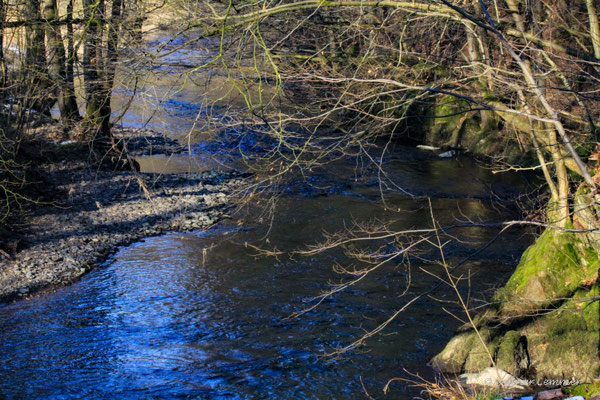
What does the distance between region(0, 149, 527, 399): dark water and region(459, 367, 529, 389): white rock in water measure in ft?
1.79

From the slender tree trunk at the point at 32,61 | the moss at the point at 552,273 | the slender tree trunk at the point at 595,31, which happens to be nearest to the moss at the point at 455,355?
the moss at the point at 552,273

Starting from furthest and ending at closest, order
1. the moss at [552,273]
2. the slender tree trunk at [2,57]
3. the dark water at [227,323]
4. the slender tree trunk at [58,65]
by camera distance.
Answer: the slender tree trunk at [58,65]
the slender tree trunk at [2,57]
the moss at [552,273]
the dark water at [227,323]

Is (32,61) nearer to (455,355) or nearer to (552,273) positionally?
(455,355)

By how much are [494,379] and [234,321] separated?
3413mm

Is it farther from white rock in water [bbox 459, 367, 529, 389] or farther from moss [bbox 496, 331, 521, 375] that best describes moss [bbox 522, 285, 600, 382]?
white rock in water [bbox 459, 367, 529, 389]

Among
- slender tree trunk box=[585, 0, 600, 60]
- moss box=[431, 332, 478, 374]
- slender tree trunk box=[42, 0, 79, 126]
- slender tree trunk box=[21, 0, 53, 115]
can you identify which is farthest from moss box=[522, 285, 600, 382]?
slender tree trunk box=[21, 0, 53, 115]

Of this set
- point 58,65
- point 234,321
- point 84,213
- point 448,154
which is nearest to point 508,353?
point 234,321

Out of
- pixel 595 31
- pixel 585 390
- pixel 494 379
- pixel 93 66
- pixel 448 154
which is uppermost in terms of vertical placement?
pixel 93 66

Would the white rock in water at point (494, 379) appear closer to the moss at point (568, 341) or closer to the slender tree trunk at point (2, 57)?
the moss at point (568, 341)

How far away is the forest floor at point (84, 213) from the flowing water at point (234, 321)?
1.38ft

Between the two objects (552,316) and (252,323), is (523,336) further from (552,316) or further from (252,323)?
(252,323)

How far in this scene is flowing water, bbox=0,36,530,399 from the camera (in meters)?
6.34

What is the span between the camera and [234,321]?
7.79 meters

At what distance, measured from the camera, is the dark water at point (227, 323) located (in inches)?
249
